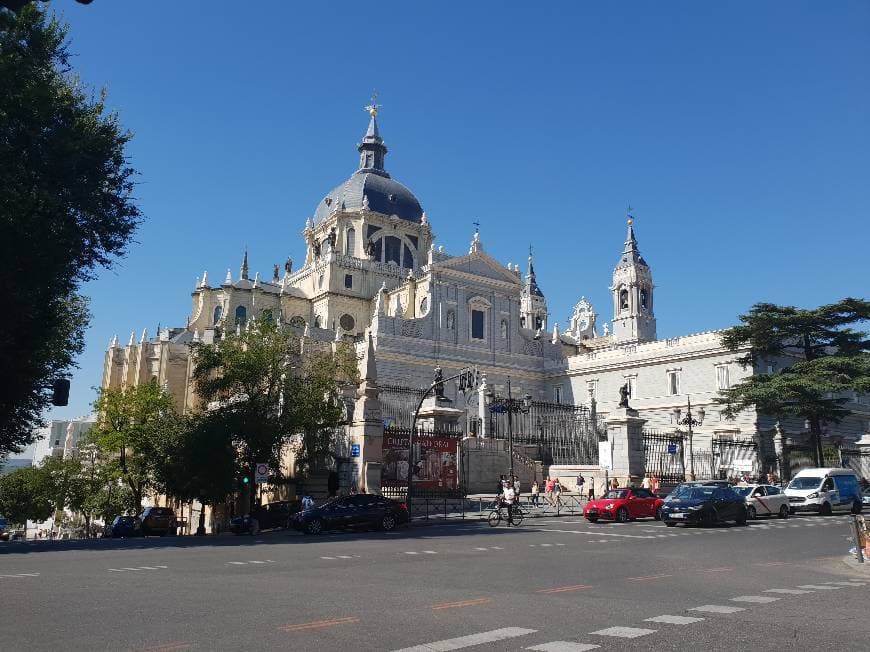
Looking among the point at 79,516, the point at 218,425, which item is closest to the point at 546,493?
the point at 218,425

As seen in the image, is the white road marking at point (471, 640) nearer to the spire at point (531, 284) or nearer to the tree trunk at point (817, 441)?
the tree trunk at point (817, 441)

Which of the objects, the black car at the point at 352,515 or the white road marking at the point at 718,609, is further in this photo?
the black car at the point at 352,515

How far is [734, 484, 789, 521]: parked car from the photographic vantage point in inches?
1075

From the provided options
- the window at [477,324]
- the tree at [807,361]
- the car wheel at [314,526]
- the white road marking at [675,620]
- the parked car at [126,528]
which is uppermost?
the window at [477,324]

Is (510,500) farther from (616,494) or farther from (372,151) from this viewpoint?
(372,151)

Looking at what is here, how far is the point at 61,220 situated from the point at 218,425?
36.8 ft

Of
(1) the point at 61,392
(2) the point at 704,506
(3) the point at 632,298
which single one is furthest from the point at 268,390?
(3) the point at 632,298

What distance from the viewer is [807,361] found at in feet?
144

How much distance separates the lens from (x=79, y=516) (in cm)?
5966

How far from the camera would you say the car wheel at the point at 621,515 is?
2567 centimetres

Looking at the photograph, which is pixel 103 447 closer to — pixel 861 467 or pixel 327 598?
pixel 327 598

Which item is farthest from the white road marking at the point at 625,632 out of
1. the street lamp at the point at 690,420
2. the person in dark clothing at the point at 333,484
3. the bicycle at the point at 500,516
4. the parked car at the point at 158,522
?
the street lamp at the point at 690,420

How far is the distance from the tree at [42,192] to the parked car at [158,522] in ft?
29.3

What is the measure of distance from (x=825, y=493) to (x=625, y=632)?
26044mm
